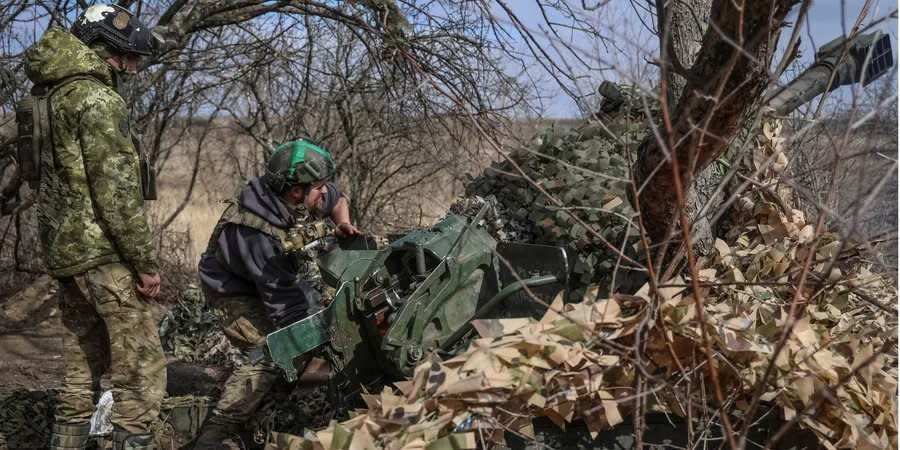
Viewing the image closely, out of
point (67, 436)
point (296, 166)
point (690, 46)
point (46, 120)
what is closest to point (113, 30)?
point (46, 120)

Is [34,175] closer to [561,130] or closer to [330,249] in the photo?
[330,249]

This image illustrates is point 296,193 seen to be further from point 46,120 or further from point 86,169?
point 46,120

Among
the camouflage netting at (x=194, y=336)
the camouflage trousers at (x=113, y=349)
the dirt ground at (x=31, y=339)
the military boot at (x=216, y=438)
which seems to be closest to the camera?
the camouflage trousers at (x=113, y=349)

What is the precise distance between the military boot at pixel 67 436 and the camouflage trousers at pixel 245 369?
0.69 m

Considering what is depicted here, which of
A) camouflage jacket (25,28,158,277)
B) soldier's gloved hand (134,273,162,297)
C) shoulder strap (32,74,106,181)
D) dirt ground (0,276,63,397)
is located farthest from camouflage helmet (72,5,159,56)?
dirt ground (0,276,63,397)

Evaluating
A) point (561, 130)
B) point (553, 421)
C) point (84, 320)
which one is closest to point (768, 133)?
point (561, 130)

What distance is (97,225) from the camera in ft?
15.7

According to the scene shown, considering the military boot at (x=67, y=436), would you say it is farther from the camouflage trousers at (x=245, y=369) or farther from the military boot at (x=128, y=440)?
the camouflage trousers at (x=245, y=369)

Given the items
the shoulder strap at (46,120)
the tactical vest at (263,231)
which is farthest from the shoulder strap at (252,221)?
the shoulder strap at (46,120)

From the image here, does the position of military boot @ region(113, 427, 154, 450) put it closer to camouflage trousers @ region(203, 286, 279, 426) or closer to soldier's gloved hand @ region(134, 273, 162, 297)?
camouflage trousers @ region(203, 286, 279, 426)

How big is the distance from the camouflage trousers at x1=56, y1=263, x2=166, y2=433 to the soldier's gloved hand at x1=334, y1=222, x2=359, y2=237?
1.06 m

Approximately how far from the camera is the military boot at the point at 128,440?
4.87 metres

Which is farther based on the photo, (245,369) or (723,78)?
(245,369)

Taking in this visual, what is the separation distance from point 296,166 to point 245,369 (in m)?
1.14
